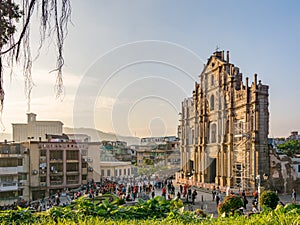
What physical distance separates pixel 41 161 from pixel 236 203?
2729 centimetres

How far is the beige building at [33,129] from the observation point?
5547 cm

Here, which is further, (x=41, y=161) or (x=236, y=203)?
(x=41, y=161)

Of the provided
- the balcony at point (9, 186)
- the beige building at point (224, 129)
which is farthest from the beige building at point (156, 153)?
the balcony at point (9, 186)

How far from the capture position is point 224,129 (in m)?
30.9

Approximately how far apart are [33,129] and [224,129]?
40014 millimetres

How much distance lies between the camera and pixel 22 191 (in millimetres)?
34719

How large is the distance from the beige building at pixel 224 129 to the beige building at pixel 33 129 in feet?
78.5

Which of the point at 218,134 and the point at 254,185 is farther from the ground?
the point at 218,134

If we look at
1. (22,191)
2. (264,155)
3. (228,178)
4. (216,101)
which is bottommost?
(22,191)

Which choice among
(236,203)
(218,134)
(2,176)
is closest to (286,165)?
(218,134)

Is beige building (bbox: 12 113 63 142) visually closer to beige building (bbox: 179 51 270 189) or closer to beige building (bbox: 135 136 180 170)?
beige building (bbox: 135 136 180 170)

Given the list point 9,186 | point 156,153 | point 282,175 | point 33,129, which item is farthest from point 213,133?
point 33,129

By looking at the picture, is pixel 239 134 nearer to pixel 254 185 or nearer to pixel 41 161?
pixel 254 185

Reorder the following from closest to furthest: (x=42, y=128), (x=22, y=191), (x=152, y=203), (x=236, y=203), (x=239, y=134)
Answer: (x=152, y=203) → (x=236, y=203) → (x=239, y=134) → (x=22, y=191) → (x=42, y=128)
